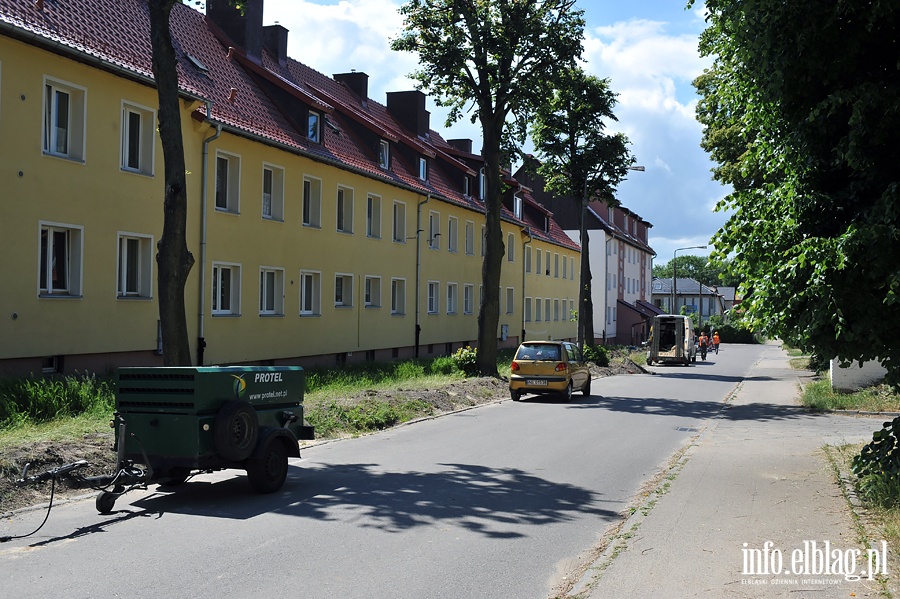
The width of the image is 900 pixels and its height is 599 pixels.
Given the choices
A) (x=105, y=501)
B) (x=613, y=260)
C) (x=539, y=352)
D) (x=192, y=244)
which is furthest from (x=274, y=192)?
(x=613, y=260)

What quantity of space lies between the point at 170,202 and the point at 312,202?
14.5 metres

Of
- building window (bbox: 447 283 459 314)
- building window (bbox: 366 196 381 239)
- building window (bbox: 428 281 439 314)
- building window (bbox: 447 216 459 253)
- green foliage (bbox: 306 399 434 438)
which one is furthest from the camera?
building window (bbox: 447 216 459 253)

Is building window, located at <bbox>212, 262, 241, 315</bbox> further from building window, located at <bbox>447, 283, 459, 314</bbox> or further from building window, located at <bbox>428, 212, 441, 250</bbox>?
building window, located at <bbox>447, 283, 459, 314</bbox>

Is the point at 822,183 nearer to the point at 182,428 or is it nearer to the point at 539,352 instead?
the point at 182,428

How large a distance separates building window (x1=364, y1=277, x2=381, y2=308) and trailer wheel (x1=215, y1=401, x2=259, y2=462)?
2186 cm

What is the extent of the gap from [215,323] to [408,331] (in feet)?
40.8

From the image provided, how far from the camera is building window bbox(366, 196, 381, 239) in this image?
31062 mm

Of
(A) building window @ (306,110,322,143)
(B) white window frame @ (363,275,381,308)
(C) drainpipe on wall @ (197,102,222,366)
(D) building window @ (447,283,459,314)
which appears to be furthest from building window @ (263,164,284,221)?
(D) building window @ (447,283,459,314)

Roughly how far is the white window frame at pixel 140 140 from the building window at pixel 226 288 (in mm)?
3535

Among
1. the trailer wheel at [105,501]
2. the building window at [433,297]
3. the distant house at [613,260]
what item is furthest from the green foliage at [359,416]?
the distant house at [613,260]

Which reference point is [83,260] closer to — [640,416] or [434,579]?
[640,416]

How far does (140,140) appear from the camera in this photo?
19672mm

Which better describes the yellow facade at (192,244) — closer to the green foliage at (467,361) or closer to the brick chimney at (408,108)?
the green foliage at (467,361)

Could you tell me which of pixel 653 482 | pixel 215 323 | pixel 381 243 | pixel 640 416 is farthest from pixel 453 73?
pixel 653 482
